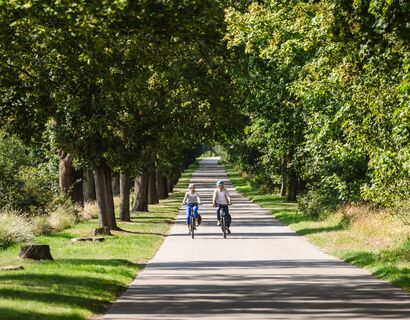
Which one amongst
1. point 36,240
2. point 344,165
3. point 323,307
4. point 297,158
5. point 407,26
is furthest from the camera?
point 297,158

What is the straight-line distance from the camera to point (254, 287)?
1602cm

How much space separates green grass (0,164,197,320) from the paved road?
0.39 meters

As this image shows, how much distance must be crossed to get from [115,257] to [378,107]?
737 cm

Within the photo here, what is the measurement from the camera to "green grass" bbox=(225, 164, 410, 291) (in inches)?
718

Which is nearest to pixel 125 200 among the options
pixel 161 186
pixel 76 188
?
pixel 76 188

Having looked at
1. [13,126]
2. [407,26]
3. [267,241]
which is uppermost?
[407,26]

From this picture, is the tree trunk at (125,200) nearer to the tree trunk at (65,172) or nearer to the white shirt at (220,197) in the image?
the tree trunk at (65,172)

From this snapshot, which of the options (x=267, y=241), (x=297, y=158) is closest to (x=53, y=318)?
(x=267, y=241)

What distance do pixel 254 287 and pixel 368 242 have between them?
9.85m

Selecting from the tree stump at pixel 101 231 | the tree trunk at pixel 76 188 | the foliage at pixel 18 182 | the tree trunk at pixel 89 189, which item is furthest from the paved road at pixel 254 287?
the tree trunk at pixel 89 189

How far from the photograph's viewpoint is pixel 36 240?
88.4ft

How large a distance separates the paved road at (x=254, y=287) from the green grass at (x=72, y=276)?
39 centimetres

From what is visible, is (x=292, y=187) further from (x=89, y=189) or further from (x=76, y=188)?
(x=76, y=188)

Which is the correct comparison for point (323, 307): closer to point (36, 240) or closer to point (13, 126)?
point (13, 126)
